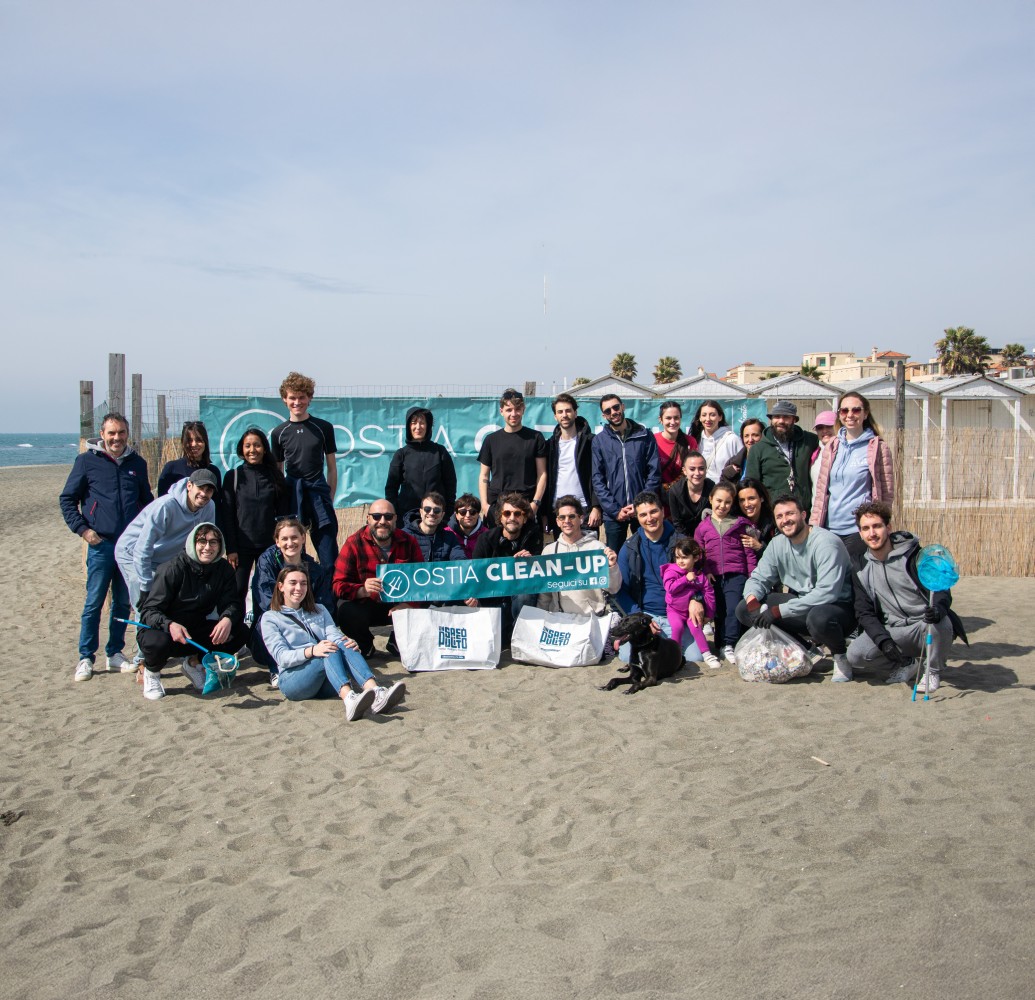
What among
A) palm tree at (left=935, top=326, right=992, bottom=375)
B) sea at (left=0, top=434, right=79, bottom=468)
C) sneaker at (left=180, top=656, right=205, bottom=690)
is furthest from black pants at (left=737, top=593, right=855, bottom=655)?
palm tree at (left=935, top=326, right=992, bottom=375)

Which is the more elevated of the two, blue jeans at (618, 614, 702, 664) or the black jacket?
the black jacket

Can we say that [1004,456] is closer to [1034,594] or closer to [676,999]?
[1034,594]

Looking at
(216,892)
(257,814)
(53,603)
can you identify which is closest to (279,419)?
(53,603)

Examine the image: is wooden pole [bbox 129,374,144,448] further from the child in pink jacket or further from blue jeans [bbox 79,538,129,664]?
the child in pink jacket

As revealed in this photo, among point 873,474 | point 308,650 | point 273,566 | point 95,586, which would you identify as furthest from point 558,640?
point 95,586

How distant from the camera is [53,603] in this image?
924 centimetres

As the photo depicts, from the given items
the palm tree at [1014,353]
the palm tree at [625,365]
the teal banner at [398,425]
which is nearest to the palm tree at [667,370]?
the palm tree at [625,365]

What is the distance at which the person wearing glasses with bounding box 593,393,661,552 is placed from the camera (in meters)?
7.18

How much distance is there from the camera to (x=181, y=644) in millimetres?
5863

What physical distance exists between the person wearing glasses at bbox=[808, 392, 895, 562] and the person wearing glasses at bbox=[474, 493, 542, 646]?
2.28 metres

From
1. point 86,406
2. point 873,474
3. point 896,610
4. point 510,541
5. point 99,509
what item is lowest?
point 896,610

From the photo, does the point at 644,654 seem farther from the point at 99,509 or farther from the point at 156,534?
the point at 99,509

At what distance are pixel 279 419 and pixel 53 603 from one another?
10.2ft

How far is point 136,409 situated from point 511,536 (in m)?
5.32
